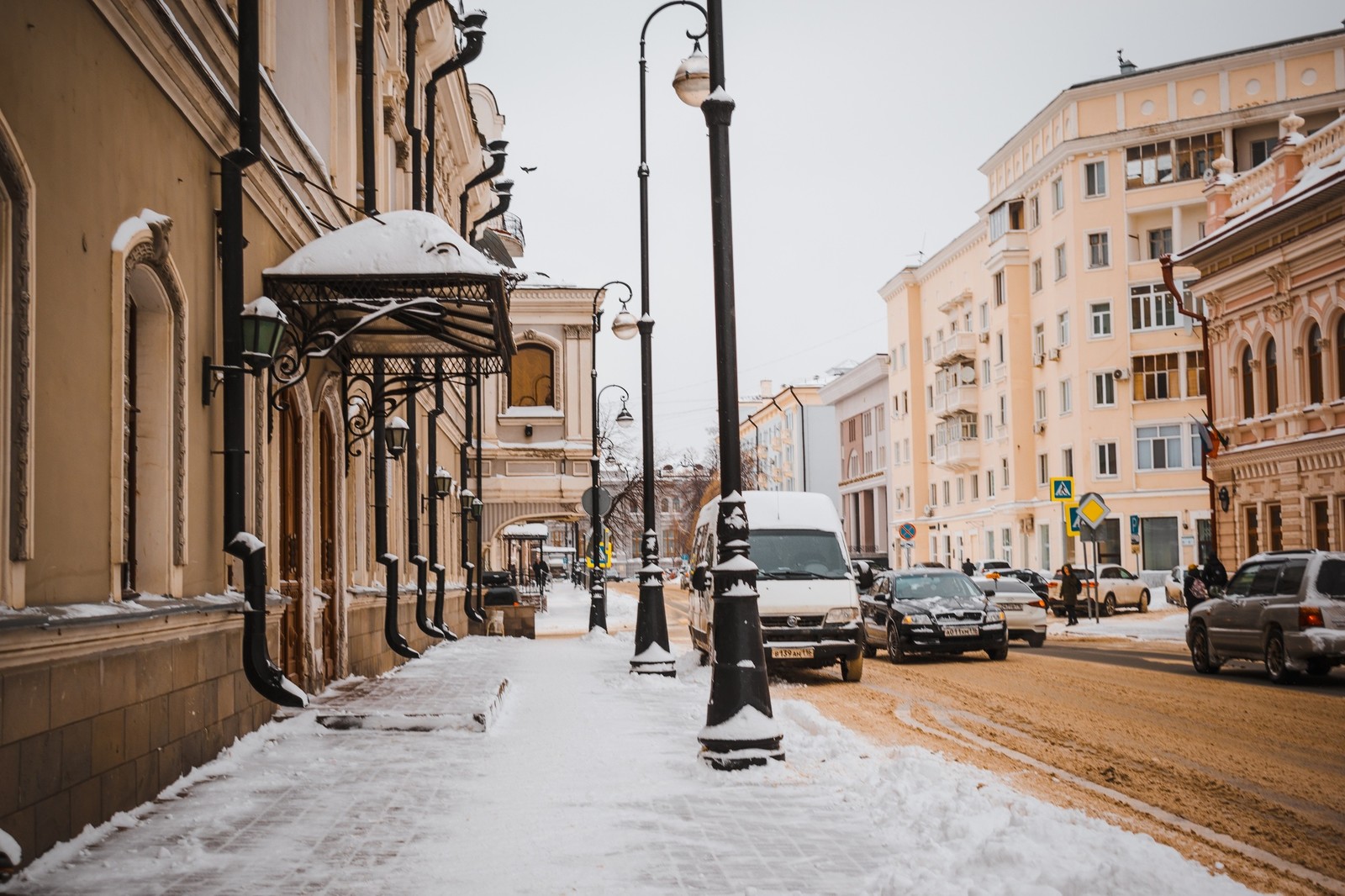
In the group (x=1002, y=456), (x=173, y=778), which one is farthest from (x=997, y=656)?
(x=1002, y=456)

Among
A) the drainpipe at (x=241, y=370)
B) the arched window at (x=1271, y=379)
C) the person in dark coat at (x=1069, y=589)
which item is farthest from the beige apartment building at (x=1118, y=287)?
the drainpipe at (x=241, y=370)

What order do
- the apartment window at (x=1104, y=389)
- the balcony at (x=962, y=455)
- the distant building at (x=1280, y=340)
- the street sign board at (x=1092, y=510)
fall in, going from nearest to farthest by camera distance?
the distant building at (x=1280, y=340) < the street sign board at (x=1092, y=510) < the apartment window at (x=1104, y=389) < the balcony at (x=962, y=455)

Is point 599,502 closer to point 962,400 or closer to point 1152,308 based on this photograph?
point 1152,308

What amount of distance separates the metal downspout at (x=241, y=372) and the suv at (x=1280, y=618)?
13.2 meters

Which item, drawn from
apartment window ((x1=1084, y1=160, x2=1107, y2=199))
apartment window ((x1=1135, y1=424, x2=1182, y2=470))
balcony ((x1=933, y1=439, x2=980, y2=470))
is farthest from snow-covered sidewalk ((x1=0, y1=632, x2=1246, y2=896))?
balcony ((x1=933, y1=439, x2=980, y2=470))

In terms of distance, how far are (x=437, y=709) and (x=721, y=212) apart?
5.05 metres

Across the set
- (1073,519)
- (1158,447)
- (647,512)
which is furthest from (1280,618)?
(1158,447)

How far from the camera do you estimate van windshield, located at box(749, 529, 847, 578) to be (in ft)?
66.6

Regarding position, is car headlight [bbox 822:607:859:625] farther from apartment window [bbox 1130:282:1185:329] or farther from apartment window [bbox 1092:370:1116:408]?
apartment window [bbox 1130:282:1185:329]

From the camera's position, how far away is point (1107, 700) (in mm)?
16312

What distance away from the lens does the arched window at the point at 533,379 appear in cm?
4594

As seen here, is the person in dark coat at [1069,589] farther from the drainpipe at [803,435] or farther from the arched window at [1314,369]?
the drainpipe at [803,435]

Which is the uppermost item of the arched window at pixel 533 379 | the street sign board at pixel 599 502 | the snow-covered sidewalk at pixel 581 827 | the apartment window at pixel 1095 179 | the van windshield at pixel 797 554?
the apartment window at pixel 1095 179

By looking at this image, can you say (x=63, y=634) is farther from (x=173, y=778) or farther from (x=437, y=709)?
(x=437, y=709)
